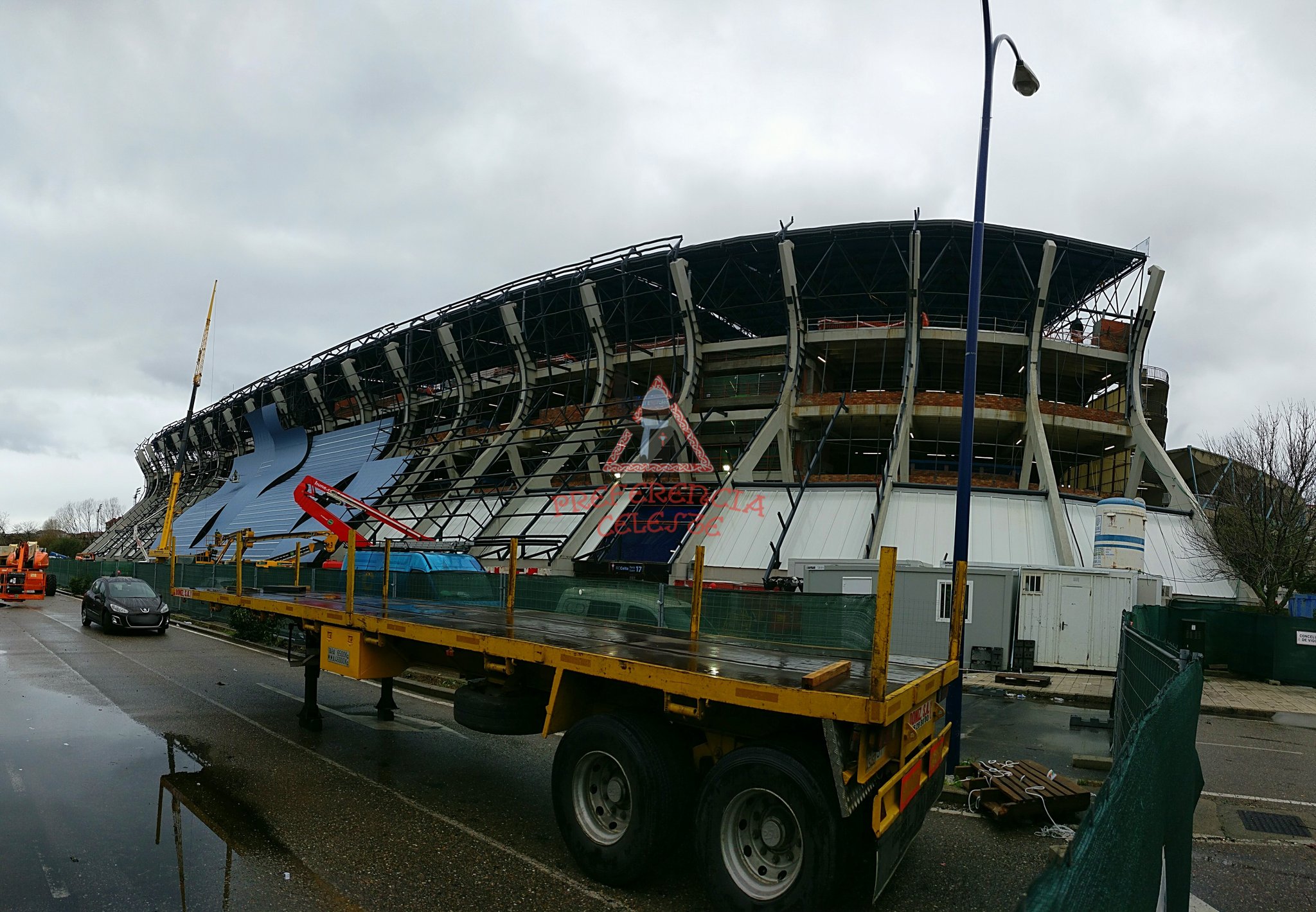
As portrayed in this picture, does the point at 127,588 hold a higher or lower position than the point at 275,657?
higher

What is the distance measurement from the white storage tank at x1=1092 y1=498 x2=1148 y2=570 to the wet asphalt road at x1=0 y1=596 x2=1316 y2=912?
1184 cm

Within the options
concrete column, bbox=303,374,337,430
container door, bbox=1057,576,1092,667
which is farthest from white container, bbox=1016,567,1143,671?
concrete column, bbox=303,374,337,430

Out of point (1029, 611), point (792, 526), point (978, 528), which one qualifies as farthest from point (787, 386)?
point (1029, 611)

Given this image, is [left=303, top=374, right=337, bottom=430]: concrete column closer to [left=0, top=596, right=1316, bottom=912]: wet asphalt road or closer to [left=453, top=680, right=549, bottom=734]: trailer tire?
[left=0, top=596, right=1316, bottom=912]: wet asphalt road

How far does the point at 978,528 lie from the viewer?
960 inches

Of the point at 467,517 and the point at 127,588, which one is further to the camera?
the point at 467,517

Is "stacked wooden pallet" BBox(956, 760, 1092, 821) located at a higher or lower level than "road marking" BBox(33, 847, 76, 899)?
higher

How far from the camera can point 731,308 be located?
34188mm

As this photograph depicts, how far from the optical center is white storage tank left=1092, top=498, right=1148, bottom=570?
792 inches

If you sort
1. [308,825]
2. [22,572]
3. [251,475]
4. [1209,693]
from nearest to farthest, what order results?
[308,825]
[1209,693]
[22,572]
[251,475]

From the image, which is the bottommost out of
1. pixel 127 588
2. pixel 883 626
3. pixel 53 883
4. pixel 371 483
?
pixel 127 588

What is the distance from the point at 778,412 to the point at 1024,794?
24.9m

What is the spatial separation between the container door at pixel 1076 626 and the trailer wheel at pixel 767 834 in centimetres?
1481

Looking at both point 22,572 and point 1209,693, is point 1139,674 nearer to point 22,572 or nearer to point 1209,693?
point 1209,693
